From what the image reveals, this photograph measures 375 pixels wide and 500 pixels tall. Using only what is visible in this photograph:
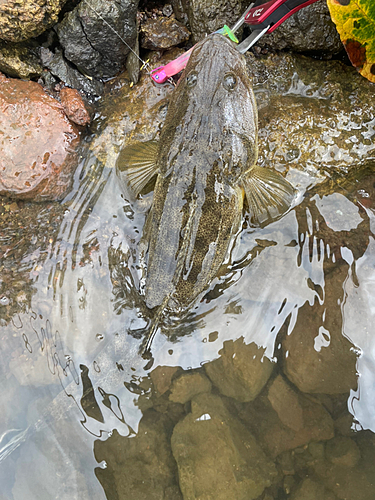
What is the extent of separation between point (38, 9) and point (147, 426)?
14.3 feet

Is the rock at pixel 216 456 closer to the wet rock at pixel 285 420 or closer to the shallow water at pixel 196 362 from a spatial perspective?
the shallow water at pixel 196 362

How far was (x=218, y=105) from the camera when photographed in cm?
332

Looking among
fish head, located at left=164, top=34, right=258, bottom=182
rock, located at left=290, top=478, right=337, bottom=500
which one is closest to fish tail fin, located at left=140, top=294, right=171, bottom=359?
fish head, located at left=164, top=34, right=258, bottom=182

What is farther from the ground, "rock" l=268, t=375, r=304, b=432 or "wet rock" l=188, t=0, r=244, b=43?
"wet rock" l=188, t=0, r=244, b=43

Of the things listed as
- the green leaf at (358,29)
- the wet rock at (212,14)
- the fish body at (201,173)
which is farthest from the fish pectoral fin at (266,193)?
the wet rock at (212,14)

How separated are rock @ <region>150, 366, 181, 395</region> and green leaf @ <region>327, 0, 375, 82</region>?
368cm

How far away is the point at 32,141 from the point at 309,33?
3117 millimetres

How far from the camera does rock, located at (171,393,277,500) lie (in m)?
3.66

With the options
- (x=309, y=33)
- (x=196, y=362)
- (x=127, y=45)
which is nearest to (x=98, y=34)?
(x=127, y=45)

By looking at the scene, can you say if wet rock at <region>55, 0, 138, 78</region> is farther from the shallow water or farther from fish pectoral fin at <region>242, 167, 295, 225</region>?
fish pectoral fin at <region>242, 167, 295, 225</region>

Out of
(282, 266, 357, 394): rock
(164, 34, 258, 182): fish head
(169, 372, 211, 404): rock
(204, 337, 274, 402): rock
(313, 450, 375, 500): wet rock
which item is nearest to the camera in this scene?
(164, 34, 258, 182): fish head

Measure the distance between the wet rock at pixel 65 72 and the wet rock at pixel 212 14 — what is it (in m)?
1.32

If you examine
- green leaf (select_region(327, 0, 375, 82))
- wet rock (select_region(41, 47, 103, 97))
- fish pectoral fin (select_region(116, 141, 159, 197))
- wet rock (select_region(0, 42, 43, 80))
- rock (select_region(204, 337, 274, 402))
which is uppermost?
wet rock (select_region(0, 42, 43, 80))

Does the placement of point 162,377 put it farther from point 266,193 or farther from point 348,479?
point 266,193
